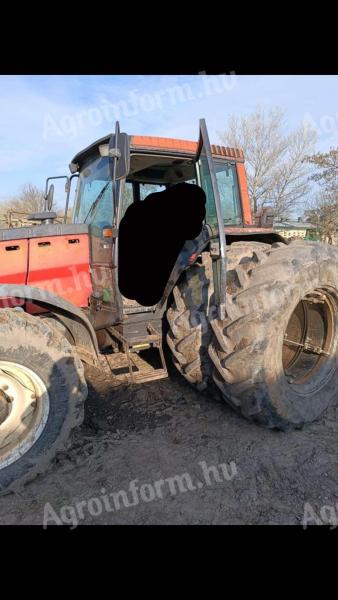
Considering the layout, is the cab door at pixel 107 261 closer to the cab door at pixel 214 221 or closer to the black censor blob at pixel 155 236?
the black censor blob at pixel 155 236

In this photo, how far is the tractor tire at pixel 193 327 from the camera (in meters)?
3.01

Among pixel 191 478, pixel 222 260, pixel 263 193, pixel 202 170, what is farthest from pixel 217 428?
pixel 263 193

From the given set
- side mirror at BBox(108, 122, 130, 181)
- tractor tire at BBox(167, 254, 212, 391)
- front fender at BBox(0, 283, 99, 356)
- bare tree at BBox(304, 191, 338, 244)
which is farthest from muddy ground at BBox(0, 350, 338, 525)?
bare tree at BBox(304, 191, 338, 244)

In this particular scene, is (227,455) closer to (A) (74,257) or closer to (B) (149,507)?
(B) (149,507)

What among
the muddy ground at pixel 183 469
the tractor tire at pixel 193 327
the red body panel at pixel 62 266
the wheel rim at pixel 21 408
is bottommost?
the muddy ground at pixel 183 469

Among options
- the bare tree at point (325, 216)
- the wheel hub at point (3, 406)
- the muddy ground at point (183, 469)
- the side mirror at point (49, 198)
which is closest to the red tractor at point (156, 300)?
the wheel hub at point (3, 406)

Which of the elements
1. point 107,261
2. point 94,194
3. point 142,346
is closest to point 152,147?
point 94,194

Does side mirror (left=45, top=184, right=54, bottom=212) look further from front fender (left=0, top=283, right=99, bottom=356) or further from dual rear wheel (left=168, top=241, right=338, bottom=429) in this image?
dual rear wheel (left=168, top=241, right=338, bottom=429)

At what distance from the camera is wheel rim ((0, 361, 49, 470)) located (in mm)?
2521

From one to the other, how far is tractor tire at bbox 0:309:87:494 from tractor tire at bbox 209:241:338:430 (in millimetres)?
1052

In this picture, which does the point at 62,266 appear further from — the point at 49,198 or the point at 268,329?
the point at 268,329

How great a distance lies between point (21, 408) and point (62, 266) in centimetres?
119

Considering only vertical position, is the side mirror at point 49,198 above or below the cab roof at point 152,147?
below

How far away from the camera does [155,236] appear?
151 inches
